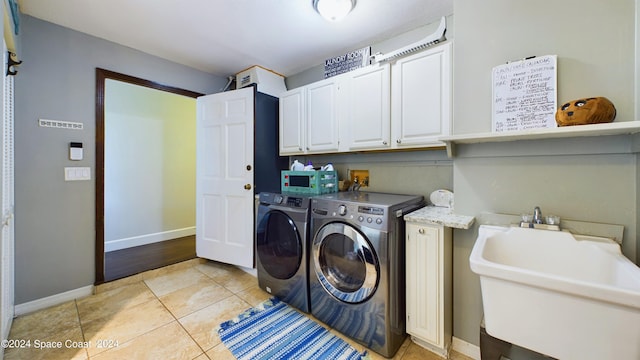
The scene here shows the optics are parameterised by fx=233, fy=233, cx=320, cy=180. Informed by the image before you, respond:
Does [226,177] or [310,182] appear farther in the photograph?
[226,177]

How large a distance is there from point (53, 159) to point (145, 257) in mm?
1497

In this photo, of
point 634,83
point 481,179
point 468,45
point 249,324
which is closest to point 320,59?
point 468,45

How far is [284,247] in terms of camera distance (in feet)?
6.50

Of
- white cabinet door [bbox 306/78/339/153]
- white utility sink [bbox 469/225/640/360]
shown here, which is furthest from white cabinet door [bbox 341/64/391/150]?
white utility sink [bbox 469/225/640/360]

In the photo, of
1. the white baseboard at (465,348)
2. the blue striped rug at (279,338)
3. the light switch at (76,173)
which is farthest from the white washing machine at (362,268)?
the light switch at (76,173)

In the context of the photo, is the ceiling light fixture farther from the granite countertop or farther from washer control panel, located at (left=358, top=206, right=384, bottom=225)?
the granite countertop

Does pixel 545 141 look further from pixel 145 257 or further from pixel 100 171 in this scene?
pixel 145 257

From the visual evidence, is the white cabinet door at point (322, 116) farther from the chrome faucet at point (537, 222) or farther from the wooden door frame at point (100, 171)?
the wooden door frame at point (100, 171)

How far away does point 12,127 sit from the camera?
179cm

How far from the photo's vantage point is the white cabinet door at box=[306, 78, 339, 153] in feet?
7.25

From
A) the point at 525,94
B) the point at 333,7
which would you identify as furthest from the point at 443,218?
the point at 333,7

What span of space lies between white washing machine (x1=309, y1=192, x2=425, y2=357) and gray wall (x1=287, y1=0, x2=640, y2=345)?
405 mm

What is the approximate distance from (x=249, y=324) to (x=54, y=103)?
249 centimetres

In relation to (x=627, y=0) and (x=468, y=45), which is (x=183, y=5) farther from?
(x=627, y=0)
